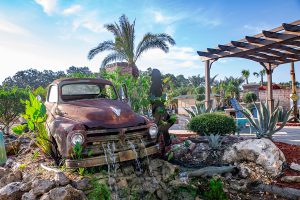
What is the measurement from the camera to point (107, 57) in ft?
64.7

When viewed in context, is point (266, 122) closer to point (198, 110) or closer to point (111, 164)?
point (198, 110)

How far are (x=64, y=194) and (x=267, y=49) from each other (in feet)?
34.1

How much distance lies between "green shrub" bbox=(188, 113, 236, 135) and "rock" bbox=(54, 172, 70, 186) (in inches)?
178

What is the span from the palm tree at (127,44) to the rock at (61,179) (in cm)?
1470

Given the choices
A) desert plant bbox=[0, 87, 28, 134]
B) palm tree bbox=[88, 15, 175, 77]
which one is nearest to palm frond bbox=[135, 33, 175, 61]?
palm tree bbox=[88, 15, 175, 77]

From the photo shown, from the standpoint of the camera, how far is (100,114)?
472cm

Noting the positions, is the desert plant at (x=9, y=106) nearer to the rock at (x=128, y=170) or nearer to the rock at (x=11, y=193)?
the rock at (x=11, y=193)

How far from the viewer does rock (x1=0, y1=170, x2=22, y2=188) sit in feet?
15.3

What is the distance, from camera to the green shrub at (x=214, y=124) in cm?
777

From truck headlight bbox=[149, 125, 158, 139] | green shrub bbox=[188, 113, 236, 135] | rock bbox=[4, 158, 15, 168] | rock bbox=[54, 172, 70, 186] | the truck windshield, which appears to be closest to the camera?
rock bbox=[54, 172, 70, 186]

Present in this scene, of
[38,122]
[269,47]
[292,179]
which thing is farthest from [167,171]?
[269,47]

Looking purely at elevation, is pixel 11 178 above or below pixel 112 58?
below

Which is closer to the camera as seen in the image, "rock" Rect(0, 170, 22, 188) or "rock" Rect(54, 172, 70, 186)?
"rock" Rect(54, 172, 70, 186)

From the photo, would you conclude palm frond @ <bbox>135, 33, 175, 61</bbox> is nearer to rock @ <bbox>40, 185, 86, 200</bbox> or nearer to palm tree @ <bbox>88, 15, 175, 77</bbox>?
palm tree @ <bbox>88, 15, 175, 77</bbox>
